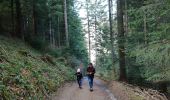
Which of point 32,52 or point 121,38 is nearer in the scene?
point 121,38

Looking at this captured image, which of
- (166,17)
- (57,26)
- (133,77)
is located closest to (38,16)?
(57,26)

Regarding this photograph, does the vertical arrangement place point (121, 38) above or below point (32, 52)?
above

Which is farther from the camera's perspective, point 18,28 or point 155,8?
point 18,28

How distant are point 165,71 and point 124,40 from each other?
7327mm

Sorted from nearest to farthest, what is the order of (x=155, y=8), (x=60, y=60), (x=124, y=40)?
(x=155, y=8)
(x=124, y=40)
(x=60, y=60)

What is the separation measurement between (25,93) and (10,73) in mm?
1147

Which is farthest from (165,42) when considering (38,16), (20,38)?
(38,16)

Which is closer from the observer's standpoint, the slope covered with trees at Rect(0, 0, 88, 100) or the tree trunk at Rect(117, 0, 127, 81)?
the slope covered with trees at Rect(0, 0, 88, 100)

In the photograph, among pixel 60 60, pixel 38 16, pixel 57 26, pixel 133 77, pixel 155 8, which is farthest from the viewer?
pixel 57 26

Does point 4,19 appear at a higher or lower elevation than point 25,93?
higher

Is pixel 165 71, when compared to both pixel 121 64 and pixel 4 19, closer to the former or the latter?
pixel 121 64

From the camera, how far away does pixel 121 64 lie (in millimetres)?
20672

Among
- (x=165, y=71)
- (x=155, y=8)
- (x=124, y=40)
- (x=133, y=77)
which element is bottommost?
(x=133, y=77)

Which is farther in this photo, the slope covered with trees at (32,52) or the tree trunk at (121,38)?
the tree trunk at (121,38)
